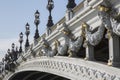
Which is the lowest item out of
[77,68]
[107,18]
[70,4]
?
[77,68]

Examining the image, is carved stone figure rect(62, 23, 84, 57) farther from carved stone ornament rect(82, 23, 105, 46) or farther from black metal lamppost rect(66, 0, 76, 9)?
black metal lamppost rect(66, 0, 76, 9)

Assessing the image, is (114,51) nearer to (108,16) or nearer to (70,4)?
(108,16)

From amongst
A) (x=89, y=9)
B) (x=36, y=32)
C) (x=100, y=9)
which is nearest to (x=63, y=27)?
(x=89, y=9)

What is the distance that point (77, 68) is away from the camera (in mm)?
18453

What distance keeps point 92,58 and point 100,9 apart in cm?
284

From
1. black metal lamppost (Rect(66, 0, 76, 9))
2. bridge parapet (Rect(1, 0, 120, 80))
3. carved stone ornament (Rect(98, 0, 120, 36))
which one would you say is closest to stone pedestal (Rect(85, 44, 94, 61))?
bridge parapet (Rect(1, 0, 120, 80))

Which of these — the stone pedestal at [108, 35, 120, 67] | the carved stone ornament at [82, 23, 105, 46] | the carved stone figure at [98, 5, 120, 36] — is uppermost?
the carved stone figure at [98, 5, 120, 36]

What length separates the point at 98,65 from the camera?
622 inches

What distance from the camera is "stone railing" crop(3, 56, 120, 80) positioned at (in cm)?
1502

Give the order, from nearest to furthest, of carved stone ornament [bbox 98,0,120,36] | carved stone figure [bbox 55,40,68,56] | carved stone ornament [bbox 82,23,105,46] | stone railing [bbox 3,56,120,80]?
1. carved stone ornament [bbox 98,0,120,36]
2. stone railing [bbox 3,56,120,80]
3. carved stone ornament [bbox 82,23,105,46]
4. carved stone figure [bbox 55,40,68,56]

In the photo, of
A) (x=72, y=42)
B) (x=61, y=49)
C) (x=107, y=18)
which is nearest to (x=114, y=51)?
(x=107, y=18)

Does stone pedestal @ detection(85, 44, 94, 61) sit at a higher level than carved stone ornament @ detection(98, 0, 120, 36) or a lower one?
lower

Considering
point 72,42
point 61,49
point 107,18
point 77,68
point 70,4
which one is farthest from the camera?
point 70,4

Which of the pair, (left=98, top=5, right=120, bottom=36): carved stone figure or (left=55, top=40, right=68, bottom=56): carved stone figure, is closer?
(left=98, top=5, right=120, bottom=36): carved stone figure
